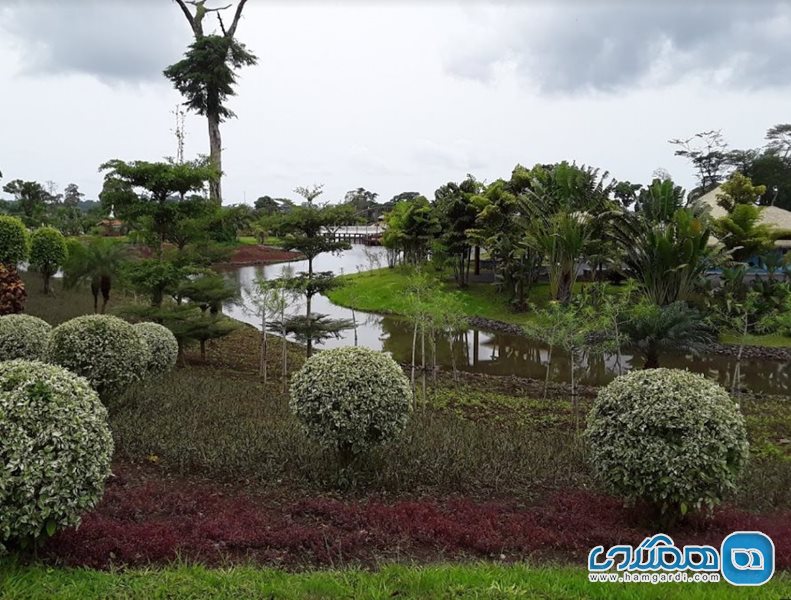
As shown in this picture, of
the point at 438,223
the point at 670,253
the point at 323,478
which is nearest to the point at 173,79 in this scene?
the point at 438,223

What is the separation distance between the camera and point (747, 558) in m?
4.85

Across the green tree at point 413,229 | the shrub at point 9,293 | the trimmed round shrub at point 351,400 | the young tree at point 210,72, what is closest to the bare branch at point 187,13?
the young tree at point 210,72

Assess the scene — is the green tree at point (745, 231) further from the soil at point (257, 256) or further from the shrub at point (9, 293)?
the soil at point (257, 256)

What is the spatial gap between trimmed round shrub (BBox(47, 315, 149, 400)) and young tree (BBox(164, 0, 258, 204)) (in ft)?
72.4

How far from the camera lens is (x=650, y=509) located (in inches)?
233

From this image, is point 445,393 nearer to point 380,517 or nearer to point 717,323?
point 380,517

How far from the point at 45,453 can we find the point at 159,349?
7208 millimetres

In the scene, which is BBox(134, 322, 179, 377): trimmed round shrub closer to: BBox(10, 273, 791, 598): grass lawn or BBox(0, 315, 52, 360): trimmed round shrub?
BBox(10, 273, 791, 598): grass lawn

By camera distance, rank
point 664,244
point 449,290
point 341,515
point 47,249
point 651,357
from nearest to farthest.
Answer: point 341,515
point 651,357
point 664,244
point 47,249
point 449,290

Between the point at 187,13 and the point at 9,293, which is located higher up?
the point at 187,13

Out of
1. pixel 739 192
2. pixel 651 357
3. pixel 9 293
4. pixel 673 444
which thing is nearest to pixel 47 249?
pixel 9 293

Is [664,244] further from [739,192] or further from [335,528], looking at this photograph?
[335,528]

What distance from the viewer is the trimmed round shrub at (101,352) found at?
8.20 meters

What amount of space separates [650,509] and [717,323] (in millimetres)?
17934
